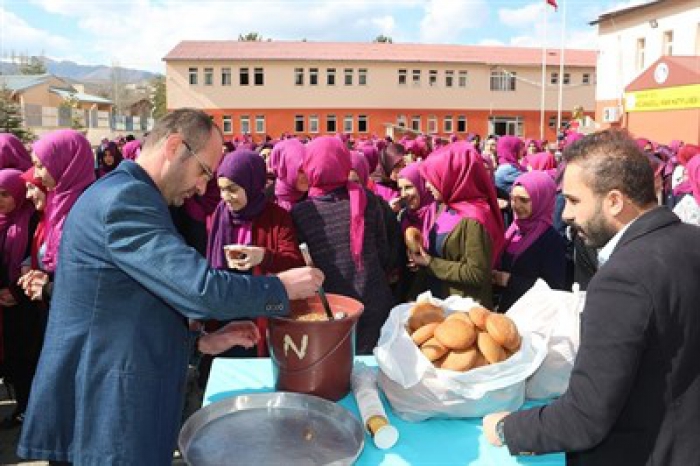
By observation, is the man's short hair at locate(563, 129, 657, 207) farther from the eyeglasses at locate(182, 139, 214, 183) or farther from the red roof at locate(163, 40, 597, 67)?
the red roof at locate(163, 40, 597, 67)

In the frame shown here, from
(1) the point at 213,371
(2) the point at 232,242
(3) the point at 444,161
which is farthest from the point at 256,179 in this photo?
(1) the point at 213,371

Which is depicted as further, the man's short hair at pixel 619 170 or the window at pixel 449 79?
the window at pixel 449 79

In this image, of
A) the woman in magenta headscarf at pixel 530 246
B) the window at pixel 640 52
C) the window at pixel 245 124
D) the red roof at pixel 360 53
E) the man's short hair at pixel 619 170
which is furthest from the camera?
the window at pixel 245 124

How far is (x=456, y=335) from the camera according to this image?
1.79 meters

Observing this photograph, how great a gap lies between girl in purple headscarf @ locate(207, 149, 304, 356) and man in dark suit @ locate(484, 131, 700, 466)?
5.92 feet

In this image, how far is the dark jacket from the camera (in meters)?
1.35

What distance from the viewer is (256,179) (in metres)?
3.31

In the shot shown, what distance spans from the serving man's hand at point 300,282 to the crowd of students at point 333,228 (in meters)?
0.69

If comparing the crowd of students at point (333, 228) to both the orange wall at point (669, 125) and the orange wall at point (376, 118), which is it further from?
the orange wall at point (376, 118)

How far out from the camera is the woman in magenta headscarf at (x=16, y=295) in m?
3.54

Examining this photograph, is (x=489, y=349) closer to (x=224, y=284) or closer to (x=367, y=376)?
(x=367, y=376)

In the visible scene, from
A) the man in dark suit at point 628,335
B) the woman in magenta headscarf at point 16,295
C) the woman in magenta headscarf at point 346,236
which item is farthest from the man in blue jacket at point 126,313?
the woman in magenta headscarf at point 16,295

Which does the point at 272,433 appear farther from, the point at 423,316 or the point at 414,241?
the point at 414,241

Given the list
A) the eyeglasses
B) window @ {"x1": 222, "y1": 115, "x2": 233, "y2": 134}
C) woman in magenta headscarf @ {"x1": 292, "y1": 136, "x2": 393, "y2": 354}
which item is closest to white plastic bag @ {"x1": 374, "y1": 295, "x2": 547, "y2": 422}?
the eyeglasses
